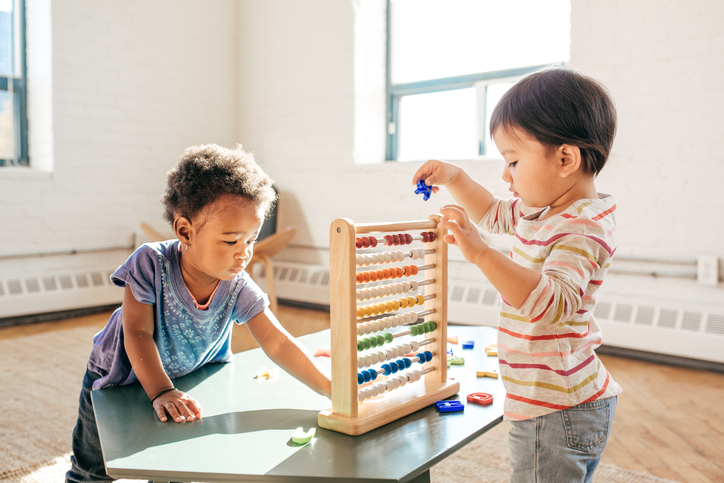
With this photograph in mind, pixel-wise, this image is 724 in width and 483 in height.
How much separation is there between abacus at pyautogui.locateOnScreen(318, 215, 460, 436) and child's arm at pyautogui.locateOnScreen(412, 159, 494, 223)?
15cm

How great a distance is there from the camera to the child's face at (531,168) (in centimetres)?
119

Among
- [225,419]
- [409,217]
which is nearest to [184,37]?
[409,217]

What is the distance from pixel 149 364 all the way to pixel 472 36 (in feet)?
12.3

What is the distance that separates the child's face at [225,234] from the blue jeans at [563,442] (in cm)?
78

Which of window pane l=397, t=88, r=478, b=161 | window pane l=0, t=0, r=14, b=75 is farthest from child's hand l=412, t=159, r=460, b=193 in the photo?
window pane l=0, t=0, r=14, b=75

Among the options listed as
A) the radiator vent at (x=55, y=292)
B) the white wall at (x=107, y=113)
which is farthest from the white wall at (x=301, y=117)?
the radiator vent at (x=55, y=292)

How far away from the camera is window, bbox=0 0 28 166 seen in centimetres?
438

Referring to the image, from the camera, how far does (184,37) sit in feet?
17.0

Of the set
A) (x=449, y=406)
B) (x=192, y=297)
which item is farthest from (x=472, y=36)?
(x=449, y=406)

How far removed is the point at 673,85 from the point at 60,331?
428cm

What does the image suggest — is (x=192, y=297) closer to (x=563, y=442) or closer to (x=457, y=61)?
(x=563, y=442)

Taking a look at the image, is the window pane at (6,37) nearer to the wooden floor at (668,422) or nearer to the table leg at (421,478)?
the wooden floor at (668,422)

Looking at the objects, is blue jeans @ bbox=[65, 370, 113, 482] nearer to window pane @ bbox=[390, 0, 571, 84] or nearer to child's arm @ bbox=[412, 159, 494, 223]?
child's arm @ bbox=[412, 159, 494, 223]

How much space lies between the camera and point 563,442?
1167 millimetres
